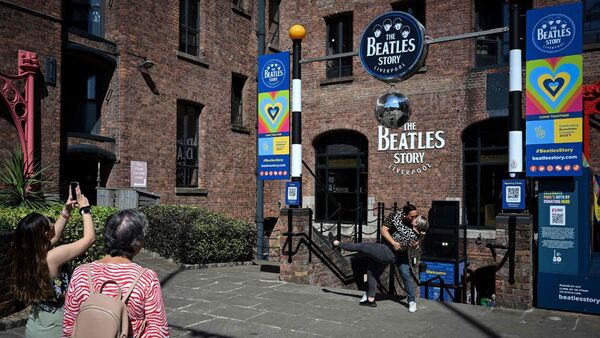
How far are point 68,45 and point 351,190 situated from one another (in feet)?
32.6

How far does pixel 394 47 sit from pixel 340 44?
9.80m

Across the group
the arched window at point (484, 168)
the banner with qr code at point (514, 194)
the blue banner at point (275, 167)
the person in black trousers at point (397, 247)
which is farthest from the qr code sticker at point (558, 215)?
the arched window at point (484, 168)

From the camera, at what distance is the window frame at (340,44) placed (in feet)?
59.9

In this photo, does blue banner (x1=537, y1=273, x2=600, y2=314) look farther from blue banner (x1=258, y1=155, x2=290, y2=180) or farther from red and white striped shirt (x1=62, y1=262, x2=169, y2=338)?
red and white striped shirt (x1=62, y1=262, x2=169, y2=338)

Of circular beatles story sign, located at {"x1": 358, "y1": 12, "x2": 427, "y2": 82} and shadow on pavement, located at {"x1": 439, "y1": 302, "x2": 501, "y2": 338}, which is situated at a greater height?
circular beatles story sign, located at {"x1": 358, "y1": 12, "x2": 427, "y2": 82}

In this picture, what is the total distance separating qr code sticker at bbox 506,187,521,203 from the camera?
7.67 m

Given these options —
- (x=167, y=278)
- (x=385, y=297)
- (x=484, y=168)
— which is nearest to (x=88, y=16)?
(x=167, y=278)

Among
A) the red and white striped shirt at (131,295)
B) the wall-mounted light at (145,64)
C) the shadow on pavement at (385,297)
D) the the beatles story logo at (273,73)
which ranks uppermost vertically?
the wall-mounted light at (145,64)

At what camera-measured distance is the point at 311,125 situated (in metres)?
18.6

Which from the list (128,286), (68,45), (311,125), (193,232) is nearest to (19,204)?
(193,232)

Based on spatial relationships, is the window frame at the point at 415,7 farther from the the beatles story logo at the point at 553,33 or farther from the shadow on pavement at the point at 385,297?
the shadow on pavement at the point at 385,297

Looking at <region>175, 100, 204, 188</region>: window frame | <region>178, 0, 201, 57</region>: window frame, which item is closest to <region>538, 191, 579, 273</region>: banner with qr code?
<region>175, 100, 204, 188</region>: window frame

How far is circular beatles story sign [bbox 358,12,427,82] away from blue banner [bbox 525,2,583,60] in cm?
167

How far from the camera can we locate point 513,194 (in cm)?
772
